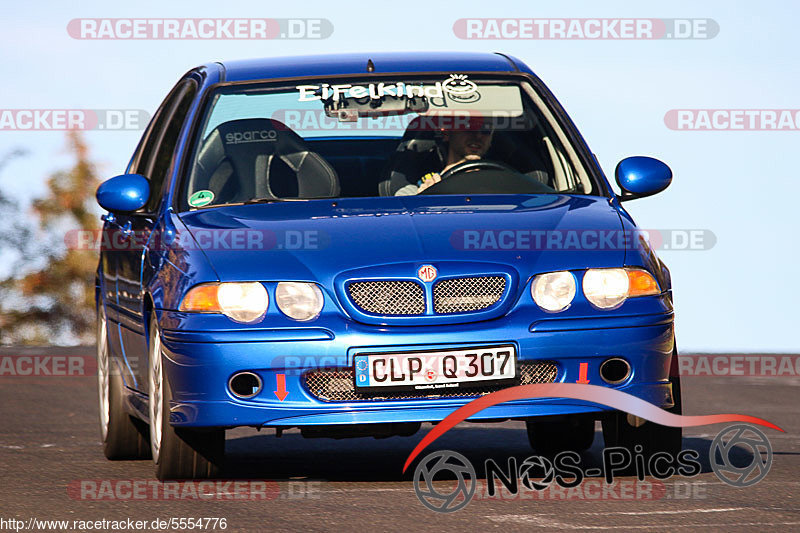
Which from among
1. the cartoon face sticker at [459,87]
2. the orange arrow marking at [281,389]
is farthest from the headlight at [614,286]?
the cartoon face sticker at [459,87]

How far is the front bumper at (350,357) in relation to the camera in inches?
240

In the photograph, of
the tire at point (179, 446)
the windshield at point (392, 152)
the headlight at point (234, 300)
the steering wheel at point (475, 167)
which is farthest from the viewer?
the steering wheel at point (475, 167)

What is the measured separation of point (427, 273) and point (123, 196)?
5.91ft

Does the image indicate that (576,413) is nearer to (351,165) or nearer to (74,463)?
(351,165)

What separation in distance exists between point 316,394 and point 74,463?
2196mm

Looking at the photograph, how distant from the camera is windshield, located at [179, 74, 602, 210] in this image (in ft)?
24.0

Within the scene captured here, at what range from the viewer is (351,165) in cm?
755

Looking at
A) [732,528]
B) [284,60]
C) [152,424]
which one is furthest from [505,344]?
[284,60]

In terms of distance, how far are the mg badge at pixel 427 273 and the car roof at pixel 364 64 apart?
1934 millimetres

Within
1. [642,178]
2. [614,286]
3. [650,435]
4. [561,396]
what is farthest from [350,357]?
[642,178]

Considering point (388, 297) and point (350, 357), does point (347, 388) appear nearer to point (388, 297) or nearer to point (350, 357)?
point (350, 357)

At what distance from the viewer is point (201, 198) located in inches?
284

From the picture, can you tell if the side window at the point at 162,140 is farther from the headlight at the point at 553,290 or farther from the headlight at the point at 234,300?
the headlight at the point at 553,290

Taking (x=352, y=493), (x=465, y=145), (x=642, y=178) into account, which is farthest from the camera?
(x=465, y=145)
